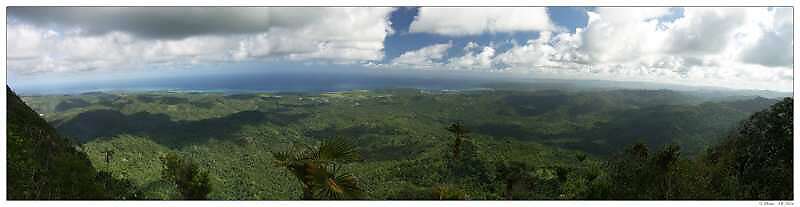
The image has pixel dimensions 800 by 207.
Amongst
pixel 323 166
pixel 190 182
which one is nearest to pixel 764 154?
pixel 323 166

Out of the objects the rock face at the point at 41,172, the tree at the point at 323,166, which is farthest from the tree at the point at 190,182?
the tree at the point at 323,166

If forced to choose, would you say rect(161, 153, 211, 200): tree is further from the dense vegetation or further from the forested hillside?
the forested hillside

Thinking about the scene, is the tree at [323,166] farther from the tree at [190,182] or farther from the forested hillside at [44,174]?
the forested hillside at [44,174]

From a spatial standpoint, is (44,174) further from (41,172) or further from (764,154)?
(764,154)

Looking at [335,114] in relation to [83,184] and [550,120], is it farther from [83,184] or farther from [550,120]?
[83,184]

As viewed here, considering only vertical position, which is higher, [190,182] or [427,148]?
[190,182]

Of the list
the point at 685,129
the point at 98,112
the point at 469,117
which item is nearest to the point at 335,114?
the point at 469,117
